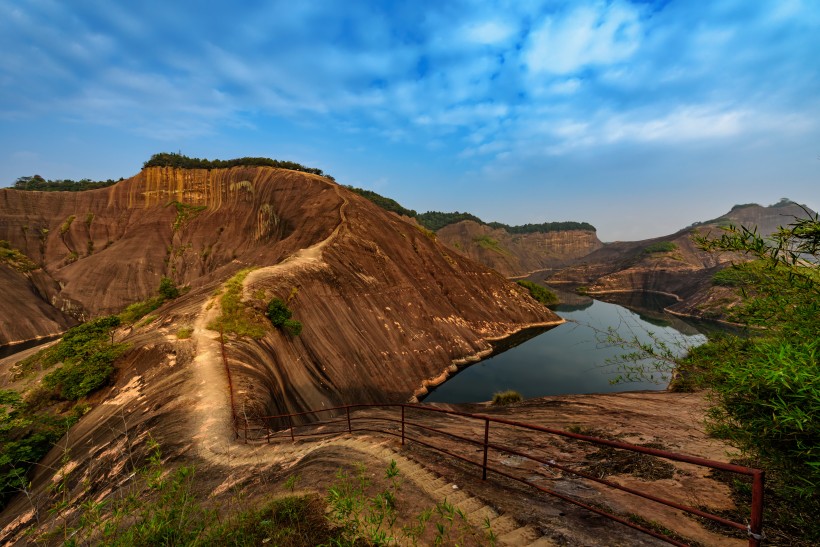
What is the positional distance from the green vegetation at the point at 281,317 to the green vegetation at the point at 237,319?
86 centimetres

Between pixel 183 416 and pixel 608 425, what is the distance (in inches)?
702

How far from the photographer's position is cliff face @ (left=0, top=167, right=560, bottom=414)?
24219 mm

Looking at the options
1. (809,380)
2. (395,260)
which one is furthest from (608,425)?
(395,260)

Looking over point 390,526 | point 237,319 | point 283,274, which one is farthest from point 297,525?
point 283,274

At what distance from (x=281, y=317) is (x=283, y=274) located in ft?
22.4

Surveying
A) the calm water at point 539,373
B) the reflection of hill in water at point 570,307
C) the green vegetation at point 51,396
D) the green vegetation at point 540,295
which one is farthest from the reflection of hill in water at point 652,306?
the green vegetation at point 51,396

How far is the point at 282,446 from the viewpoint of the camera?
1005 centimetres

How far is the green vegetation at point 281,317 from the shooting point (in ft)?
77.7

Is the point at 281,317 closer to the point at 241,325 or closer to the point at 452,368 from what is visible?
the point at 241,325

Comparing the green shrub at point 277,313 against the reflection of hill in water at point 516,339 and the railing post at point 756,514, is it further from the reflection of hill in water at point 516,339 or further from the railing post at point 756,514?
the reflection of hill in water at point 516,339

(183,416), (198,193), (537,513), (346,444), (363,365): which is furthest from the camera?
(198,193)

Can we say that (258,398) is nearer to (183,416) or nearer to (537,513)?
(183,416)

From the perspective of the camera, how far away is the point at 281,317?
23703 mm

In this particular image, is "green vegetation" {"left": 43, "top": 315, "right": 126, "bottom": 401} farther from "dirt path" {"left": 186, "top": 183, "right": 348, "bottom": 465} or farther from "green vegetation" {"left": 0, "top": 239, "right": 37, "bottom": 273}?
"green vegetation" {"left": 0, "top": 239, "right": 37, "bottom": 273}
